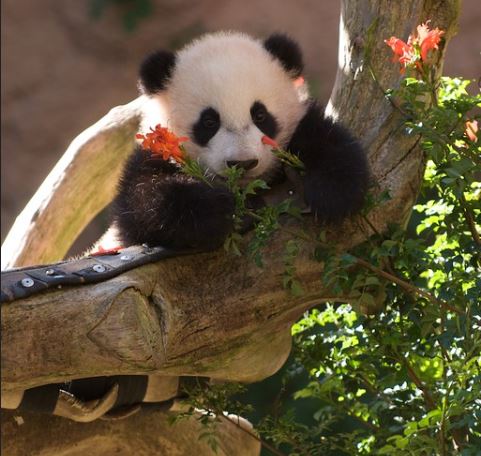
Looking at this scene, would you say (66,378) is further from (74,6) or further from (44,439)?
(74,6)

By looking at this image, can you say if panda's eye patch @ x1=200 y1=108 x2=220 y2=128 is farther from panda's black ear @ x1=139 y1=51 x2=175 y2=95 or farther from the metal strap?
the metal strap

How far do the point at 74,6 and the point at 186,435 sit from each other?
506 centimetres

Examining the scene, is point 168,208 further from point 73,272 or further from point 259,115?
point 259,115

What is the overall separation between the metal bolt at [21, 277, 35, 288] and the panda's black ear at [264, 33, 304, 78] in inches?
54.8

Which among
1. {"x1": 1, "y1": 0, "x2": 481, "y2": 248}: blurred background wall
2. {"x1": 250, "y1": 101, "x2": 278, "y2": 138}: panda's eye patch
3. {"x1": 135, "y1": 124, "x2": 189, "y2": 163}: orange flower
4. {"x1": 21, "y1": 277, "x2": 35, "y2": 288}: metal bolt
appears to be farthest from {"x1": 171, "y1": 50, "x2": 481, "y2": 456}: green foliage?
{"x1": 1, "y1": 0, "x2": 481, "y2": 248}: blurred background wall

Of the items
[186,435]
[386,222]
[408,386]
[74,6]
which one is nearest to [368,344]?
[408,386]

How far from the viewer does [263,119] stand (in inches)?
110

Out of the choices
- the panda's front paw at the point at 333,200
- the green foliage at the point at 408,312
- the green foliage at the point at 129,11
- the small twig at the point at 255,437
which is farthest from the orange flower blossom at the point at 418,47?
the green foliage at the point at 129,11

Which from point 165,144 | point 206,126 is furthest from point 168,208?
point 206,126

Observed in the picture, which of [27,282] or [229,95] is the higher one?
[229,95]

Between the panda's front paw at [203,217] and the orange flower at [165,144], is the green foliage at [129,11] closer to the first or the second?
the panda's front paw at [203,217]

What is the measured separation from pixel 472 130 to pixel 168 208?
847 mm

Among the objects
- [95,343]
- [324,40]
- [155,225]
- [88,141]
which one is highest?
[324,40]

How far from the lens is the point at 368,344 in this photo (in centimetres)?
251
